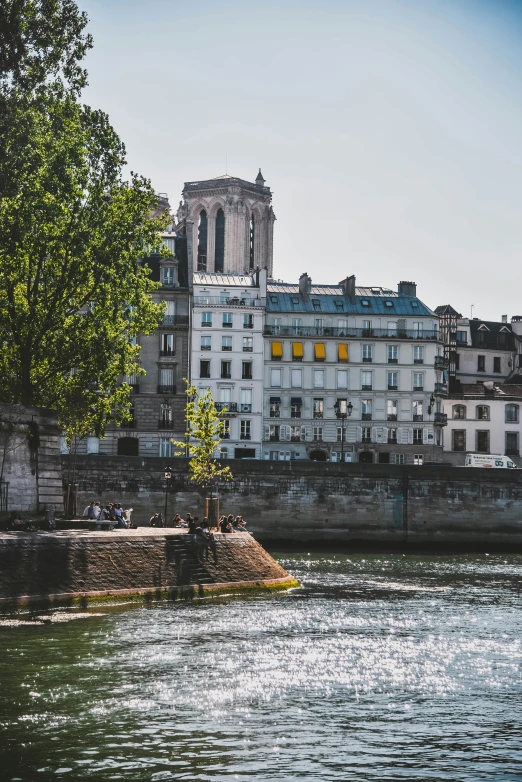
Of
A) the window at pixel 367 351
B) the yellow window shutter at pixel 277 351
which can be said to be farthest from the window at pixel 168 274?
the window at pixel 367 351

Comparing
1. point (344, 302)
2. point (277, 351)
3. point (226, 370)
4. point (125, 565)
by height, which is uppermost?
point (344, 302)

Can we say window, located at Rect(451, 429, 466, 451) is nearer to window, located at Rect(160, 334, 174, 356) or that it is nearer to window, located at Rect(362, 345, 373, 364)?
window, located at Rect(362, 345, 373, 364)

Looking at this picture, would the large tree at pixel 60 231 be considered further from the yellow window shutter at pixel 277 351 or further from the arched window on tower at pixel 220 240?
the arched window on tower at pixel 220 240

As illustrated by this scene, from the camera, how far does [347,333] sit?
9438cm

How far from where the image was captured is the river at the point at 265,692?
18578 mm

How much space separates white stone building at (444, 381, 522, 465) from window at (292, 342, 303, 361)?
16.1 meters

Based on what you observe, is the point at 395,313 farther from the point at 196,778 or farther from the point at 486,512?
the point at 196,778

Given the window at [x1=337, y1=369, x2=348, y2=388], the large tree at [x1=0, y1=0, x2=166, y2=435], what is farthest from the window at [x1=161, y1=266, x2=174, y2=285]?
the large tree at [x1=0, y1=0, x2=166, y2=435]

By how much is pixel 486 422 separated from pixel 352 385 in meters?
15.3

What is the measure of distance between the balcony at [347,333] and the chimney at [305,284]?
391cm

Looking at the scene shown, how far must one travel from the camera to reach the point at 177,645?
2925 cm

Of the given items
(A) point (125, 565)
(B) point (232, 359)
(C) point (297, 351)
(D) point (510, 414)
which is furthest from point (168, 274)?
(A) point (125, 565)

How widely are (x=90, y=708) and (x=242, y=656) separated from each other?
6.59m

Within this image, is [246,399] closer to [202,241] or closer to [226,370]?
[226,370]
